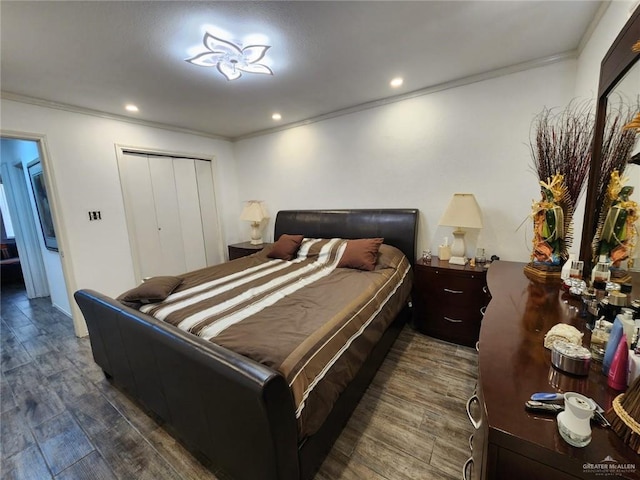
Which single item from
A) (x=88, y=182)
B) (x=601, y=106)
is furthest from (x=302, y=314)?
(x=88, y=182)

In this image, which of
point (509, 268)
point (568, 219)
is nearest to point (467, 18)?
point (568, 219)

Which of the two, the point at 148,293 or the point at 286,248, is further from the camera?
the point at 286,248

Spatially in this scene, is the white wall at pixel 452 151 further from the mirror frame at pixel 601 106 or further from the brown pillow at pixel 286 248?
the brown pillow at pixel 286 248

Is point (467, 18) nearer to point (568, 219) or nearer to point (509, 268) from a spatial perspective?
point (568, 219)

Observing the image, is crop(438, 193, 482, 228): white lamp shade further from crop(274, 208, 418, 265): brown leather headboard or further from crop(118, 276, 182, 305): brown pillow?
crop(118, 276, 182, 305): brown pillow

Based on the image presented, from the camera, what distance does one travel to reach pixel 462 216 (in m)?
2.26

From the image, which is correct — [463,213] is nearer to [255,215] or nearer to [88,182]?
[255,215]

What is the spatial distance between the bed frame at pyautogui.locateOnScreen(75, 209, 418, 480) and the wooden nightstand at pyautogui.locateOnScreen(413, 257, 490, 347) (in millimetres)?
631

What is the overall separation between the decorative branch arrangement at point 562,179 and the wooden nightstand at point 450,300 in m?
0.59

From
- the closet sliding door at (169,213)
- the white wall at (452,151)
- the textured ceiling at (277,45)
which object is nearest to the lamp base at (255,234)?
the closet sliding door at (169,213)

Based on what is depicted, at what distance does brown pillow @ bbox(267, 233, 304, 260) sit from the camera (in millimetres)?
3029

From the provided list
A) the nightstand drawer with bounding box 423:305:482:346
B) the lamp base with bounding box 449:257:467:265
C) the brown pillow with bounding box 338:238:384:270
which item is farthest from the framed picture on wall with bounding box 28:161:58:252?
the lamp base with bounding box 449:257:467:265

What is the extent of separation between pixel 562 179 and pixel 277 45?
2046mm

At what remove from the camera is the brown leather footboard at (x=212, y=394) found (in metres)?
0.96
